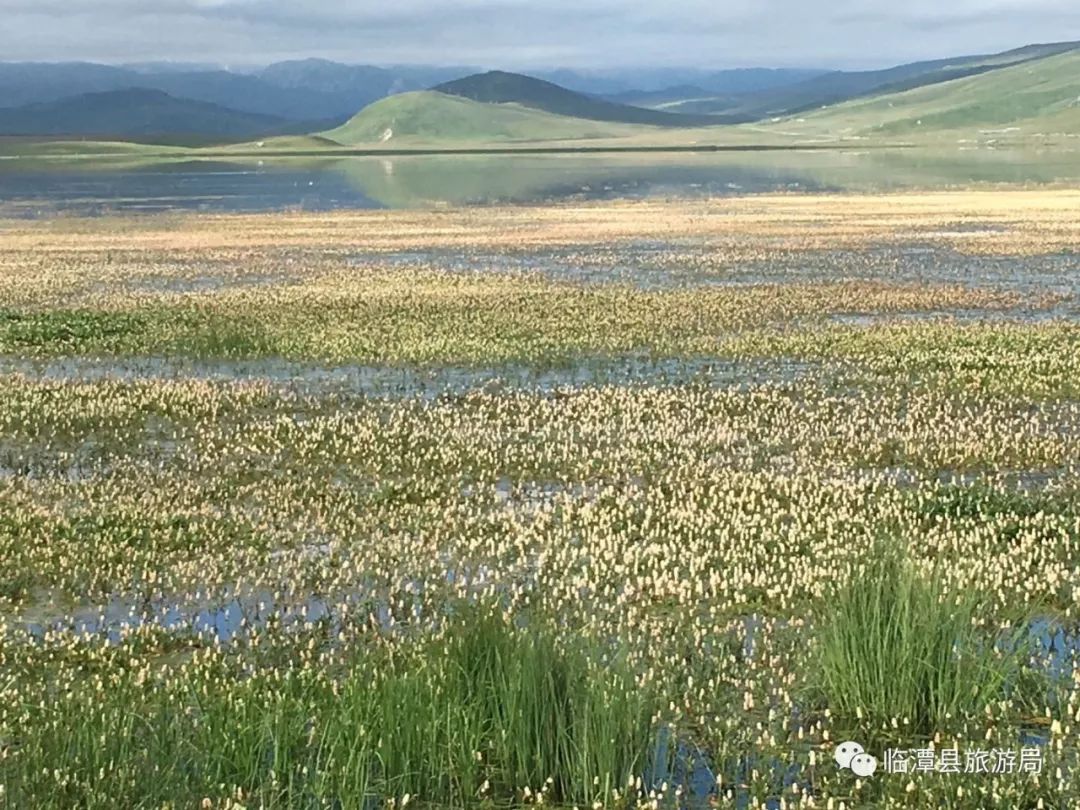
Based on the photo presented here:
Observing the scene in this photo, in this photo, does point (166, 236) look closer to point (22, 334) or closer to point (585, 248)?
point (585, 248)

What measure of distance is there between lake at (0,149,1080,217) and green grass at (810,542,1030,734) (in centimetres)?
8742

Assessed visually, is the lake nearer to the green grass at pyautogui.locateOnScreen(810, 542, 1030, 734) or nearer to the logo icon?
the green grass at pyautogui.locateOnScreen(810, 542, 1030, 734)

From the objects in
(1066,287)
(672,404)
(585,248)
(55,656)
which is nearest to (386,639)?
(55,656)

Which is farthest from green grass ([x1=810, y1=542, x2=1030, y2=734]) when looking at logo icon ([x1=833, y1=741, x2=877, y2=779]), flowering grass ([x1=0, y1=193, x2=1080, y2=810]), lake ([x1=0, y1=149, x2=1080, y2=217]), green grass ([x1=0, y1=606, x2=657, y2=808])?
lake ([x1=0, y1=149, x2=1080, y2=217])

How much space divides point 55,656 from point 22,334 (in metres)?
23.2

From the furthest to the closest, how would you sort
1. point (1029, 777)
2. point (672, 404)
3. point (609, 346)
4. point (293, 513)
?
point (609, 346), point (672, 404), point (293, 513), point (1029, 777)

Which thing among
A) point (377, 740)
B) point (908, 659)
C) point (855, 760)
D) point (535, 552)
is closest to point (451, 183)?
point (535, 552)

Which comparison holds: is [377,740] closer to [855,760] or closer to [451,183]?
[855,760]

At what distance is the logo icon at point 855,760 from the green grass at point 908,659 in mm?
424

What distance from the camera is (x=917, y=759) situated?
9664mm

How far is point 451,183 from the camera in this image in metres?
141

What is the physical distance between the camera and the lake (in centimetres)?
10631

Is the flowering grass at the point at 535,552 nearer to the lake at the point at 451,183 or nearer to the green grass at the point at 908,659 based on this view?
the green grass at the point at 908,659

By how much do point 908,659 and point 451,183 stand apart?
437 feet
